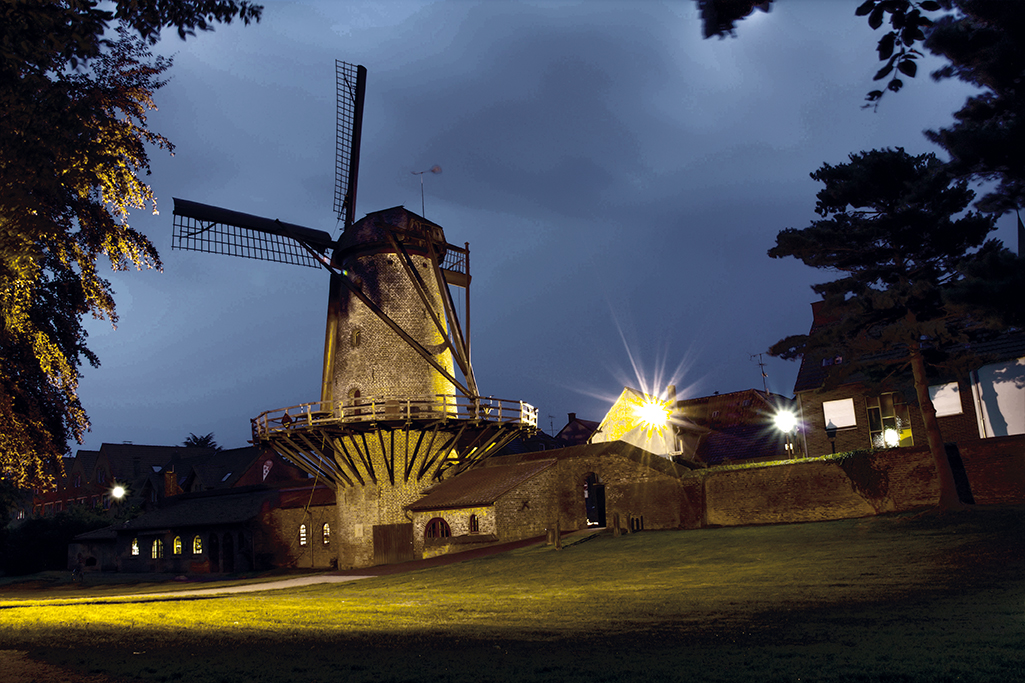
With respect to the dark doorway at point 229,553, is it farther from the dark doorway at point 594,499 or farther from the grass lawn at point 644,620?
the dark doorway at point 594,499

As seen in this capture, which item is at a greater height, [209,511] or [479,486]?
[479,486]

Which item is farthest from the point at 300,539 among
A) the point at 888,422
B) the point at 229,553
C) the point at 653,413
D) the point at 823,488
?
the point at 888,422

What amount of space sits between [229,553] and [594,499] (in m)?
19.8

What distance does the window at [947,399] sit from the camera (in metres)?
26.3

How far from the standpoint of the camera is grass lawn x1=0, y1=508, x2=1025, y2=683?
7297mm

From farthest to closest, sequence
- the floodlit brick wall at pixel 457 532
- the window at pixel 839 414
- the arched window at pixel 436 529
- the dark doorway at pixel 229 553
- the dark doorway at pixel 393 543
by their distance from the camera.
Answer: the dark doorway at pixel 229 553 < the window at pixel 839 414 < the dark doorway at pixel 393 543 < the arched window at pixel 436 529 < the floodlit brick wall at pixel 457 532

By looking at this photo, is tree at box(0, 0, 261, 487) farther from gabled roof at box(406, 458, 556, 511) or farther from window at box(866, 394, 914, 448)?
window at box(866, 394, 914, 448)

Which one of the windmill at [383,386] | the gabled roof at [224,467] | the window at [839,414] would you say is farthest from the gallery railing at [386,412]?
the gabled roof at [224,467]

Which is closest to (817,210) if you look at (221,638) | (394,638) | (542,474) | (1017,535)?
(1017,535)

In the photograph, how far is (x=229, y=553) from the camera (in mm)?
39156

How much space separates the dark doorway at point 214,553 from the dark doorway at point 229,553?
0.53 m

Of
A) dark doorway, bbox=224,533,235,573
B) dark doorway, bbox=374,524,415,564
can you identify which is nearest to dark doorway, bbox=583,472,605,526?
dark doorway, bbox=374,524,415,564

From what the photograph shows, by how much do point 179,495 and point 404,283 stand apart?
2832 cm

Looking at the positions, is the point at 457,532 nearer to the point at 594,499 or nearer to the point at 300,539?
the point at 594,499
